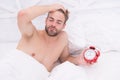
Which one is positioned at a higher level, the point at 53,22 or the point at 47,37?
the point at 53,22

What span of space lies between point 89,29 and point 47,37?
1.00 ft

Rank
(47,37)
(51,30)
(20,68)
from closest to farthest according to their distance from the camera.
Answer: (20,68)
(51,30)
(47,37)

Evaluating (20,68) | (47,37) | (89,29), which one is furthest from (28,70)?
(89,29)

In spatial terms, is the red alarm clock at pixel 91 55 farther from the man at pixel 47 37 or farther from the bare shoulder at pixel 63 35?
the bare shoulder at pixel 63 35

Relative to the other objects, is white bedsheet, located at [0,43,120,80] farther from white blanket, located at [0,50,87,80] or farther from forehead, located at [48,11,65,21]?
forehead, located at [48,11,65,21]

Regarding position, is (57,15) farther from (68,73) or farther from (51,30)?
(68,73)

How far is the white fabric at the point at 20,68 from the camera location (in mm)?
1364

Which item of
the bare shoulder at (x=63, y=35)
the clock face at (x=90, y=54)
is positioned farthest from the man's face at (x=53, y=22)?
the clock face at (x=90, y=54)

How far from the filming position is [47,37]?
1620 millimetres

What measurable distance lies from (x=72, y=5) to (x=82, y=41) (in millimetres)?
357

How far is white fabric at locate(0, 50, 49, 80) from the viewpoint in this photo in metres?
1.36

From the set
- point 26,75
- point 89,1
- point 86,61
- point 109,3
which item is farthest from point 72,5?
point 26,75

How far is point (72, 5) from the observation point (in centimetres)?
192

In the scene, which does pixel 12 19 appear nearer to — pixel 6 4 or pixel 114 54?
pixel 6 4
